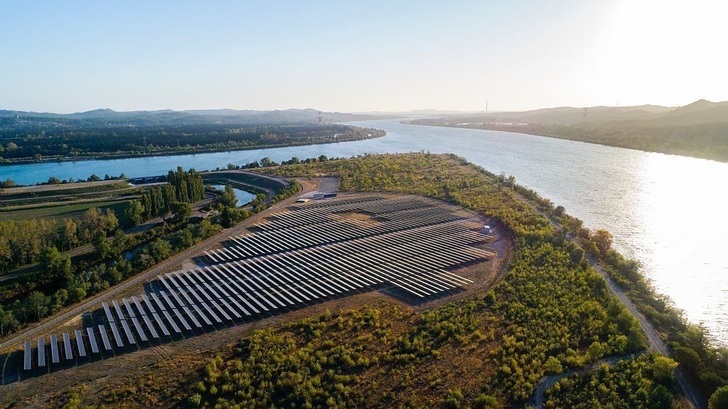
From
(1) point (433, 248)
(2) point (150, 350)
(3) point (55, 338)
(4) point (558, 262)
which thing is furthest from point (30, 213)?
(4) point (558, 262)

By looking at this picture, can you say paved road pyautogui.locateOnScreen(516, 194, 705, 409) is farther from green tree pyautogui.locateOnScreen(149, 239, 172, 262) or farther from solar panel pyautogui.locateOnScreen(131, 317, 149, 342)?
green tree pyautogui.locateOnScreen(149, 239, 172, 262)

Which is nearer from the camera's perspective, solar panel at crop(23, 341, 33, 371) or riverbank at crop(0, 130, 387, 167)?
solar panel at crop(23, 341, 33, 371)

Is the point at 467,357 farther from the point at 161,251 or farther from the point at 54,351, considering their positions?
the point at 161,251

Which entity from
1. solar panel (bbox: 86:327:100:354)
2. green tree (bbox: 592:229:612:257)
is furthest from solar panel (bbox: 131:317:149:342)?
green tree (bbox: 592:229:612:257)

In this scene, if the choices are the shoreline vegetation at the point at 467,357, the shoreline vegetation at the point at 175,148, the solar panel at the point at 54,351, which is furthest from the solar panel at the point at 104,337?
the shoreline vegetation at the point at 175,148

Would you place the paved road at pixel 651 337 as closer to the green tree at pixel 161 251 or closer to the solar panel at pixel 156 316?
the solar panel at pixel 156 316

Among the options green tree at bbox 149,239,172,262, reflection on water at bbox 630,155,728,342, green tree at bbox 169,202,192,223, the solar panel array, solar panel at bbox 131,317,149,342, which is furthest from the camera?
green tree at bbox 169,202,192,223
